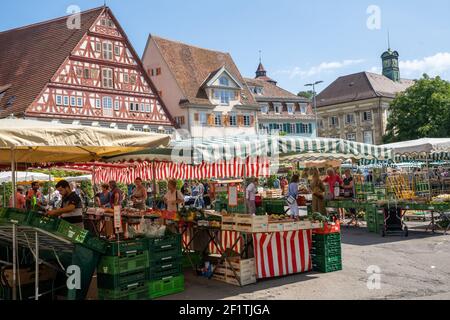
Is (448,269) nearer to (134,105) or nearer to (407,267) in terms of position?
(407,267)

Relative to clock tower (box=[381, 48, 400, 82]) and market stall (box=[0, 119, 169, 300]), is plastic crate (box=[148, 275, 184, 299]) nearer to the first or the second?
market stall (box=[0, 119, 169, 300])

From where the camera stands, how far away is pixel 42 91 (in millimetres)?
33969

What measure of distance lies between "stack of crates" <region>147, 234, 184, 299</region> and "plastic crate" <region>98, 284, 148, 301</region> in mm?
101

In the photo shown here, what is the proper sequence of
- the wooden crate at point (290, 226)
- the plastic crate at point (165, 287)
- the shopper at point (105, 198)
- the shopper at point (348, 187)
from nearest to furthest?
the plastic crate at point (165, 287)
the wooden crate at point (290, 226)
the shopper at point (105, 198)
the shopper at point (348, 187)

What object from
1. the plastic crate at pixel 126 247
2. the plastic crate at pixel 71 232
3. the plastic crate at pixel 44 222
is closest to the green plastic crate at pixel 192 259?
the plastic crate at pixel 126 247

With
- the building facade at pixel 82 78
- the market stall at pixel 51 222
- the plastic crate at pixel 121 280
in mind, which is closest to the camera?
the market stall at pixel 51 222

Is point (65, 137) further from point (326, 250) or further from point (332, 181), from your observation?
point (332, 181)

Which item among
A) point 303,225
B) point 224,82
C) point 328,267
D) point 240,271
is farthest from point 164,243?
point 224,82

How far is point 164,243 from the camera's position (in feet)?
24.9

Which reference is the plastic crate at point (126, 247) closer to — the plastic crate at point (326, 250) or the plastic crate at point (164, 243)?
the plastic crate at point (164, 243)

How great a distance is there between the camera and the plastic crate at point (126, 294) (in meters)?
6.92

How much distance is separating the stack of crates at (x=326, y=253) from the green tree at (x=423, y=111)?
42317 mm

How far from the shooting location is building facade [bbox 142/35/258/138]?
48406mm

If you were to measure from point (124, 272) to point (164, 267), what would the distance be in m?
0.73
